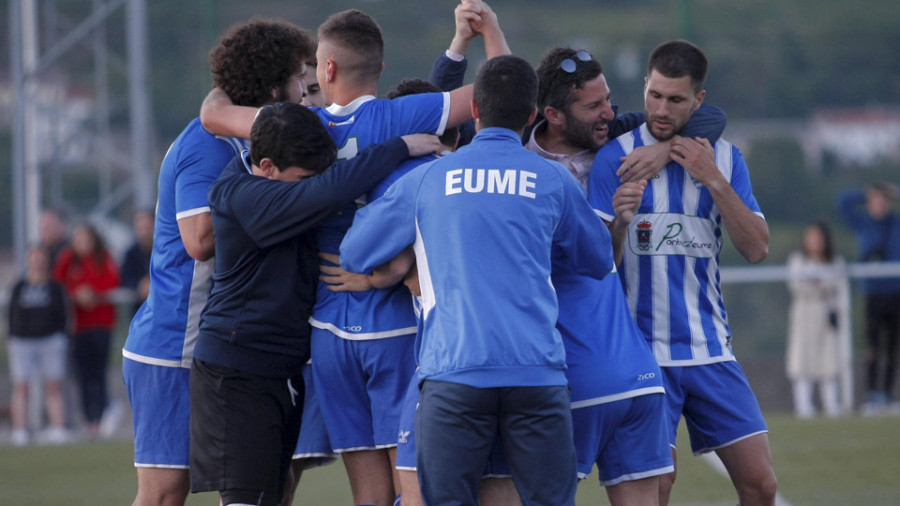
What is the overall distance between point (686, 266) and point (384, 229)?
1368 millimetres

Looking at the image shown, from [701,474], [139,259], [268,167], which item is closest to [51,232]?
[139,259]

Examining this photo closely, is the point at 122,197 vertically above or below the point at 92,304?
above

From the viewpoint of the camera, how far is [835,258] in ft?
39.9

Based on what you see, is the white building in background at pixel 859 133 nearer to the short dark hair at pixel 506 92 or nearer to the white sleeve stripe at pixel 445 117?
the white sleeve stripe at pixel 445 117

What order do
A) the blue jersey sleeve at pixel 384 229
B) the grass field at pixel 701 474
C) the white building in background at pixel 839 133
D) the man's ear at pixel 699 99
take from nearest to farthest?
the blue jersey sleeve at pixel 384 229 → the man's ear at pixel 699 99 → the grass field at pixel 701 474 → the white building in background at pixel 839 133

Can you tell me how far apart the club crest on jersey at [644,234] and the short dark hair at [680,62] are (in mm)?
563

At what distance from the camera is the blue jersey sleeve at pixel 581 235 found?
3965 mm

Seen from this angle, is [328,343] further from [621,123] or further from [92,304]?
[92,304]

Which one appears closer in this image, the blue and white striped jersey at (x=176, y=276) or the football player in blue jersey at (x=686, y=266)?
the blue and white striped jersey at (x=176, y=276)

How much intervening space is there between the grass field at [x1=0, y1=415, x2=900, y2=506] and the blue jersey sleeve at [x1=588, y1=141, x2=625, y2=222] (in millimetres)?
3527

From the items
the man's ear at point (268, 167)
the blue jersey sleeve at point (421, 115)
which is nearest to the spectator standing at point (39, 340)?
the man's ear at point (268, 167)

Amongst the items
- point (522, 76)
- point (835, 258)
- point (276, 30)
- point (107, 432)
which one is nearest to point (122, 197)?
point (107, 432)

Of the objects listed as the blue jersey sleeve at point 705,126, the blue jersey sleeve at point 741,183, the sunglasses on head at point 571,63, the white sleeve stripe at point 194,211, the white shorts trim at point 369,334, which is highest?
the sunglasses on head at point 571,63

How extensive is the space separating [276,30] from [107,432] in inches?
323
